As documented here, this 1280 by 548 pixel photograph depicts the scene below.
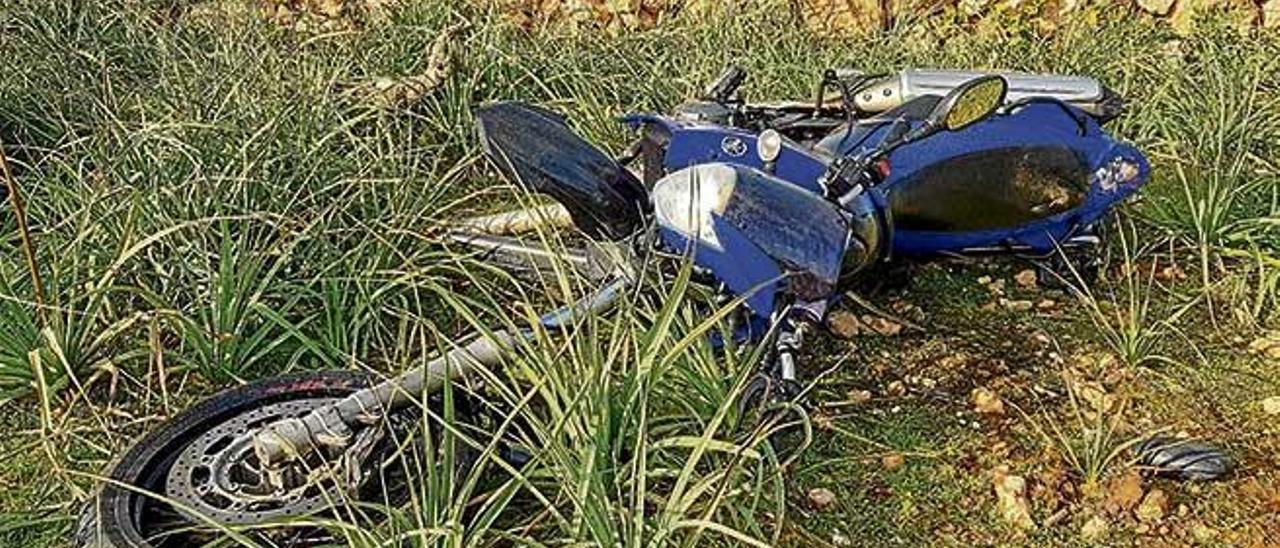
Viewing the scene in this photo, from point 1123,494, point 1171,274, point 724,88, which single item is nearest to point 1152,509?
point 1123,494

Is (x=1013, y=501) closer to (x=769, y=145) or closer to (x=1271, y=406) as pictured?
(x=1271, y=406)

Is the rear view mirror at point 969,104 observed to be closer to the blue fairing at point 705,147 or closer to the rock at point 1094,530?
the blue fairing at point 705,147

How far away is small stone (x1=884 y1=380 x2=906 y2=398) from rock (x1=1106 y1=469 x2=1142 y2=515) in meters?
0.54

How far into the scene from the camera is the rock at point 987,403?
2.79m

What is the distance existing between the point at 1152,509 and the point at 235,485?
1666 millimetres

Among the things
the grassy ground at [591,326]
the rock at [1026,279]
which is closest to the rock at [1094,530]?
the grassy ground at [591,326]

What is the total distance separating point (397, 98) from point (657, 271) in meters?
2.17

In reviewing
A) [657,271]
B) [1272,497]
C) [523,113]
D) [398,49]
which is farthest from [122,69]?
[1272,497]

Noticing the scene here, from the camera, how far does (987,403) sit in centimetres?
280

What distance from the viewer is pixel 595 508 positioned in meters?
2.06

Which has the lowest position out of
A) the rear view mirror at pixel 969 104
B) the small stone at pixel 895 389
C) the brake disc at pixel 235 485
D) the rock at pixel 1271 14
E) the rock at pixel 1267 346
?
the rock at pixel 1271 14

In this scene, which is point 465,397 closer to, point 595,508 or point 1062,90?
point 595,508

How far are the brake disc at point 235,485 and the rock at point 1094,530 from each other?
4.39 feet

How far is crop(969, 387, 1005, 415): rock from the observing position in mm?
2791
